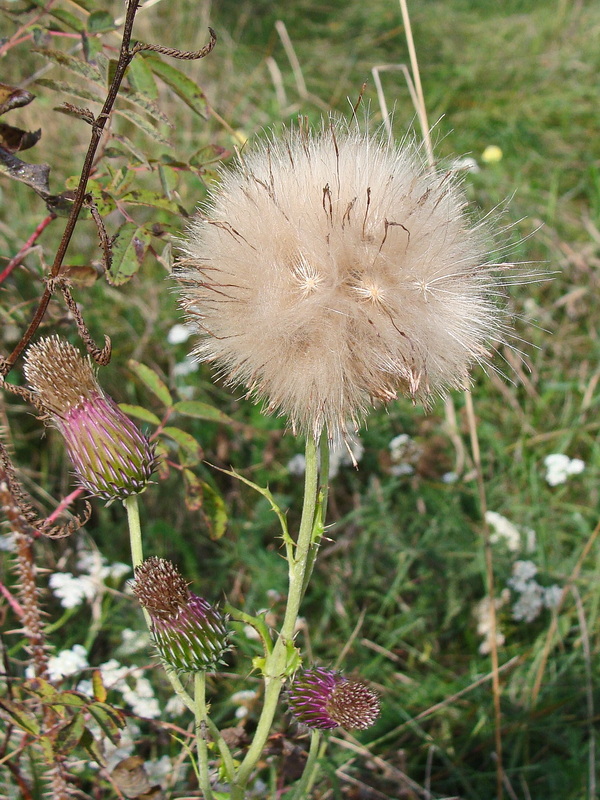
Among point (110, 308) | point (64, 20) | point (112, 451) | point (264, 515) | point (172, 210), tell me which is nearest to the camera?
point (112, 451)

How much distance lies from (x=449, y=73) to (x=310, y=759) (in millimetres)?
4637

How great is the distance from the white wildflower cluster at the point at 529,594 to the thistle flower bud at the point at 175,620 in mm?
1432

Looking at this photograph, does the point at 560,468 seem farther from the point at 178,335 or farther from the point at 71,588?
the point at 71,588

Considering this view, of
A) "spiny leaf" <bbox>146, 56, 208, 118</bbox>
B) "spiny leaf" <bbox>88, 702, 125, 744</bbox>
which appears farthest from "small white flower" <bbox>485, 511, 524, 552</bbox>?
"spiny leaf" <bbox>146, 56, 208, 118</bbox>

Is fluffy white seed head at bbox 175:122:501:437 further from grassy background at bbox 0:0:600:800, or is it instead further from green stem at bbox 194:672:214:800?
green stem at bbox 194:672:214:800

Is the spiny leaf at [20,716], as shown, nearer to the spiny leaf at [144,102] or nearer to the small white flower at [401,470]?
the spiny leaf at [144,102]

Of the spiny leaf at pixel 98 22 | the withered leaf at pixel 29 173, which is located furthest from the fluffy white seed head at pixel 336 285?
the spiny leaf at pixel 98 22

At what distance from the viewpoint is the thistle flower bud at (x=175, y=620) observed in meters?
1.19

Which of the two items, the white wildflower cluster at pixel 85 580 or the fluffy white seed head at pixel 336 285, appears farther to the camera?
the white wildflower cluster at pixel 85 580

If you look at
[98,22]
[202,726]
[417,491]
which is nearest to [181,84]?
[98,22]

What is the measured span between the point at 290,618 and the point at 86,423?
1.43 ft

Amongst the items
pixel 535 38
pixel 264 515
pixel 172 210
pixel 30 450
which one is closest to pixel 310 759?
pixel 172 210

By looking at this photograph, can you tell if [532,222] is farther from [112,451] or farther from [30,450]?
[112,451]

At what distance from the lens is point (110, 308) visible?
10.6ft
